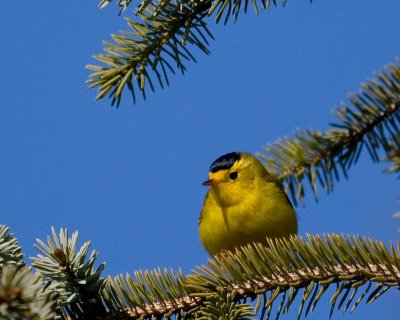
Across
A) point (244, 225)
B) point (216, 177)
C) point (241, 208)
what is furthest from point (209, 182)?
point (244, 225)

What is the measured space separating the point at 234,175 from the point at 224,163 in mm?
101

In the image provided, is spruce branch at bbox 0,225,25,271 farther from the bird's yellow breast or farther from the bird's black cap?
the bird's black cap

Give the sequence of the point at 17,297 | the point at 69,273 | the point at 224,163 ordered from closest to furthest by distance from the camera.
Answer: the point at 17,297 < the point at 69,273 < the point at 224,163

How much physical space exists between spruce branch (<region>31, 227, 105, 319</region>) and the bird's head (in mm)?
1851

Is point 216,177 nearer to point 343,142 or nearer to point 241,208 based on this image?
point 241,208

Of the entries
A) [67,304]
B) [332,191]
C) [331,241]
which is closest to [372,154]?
[332,191]

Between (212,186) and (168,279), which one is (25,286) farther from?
(212,186)

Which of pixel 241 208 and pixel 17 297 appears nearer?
pixel 17 297

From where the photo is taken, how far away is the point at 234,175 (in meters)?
3.60

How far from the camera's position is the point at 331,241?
166 centimetres

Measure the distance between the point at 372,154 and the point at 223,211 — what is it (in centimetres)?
116

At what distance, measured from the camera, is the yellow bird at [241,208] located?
126 inches

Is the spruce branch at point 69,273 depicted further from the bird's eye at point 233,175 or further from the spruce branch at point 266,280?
the bird's eye at point 233,175

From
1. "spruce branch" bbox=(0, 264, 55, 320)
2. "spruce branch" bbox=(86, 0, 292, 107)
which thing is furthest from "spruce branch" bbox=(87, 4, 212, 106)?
"spruce branch" bbox=(0, 264, 55, 320)
